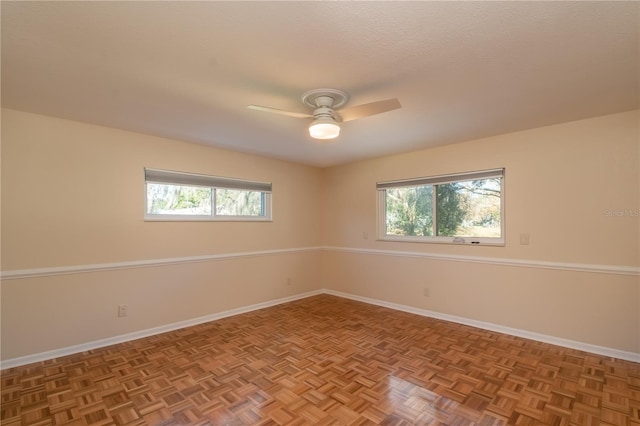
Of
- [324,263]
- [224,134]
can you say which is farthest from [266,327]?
[224,134]

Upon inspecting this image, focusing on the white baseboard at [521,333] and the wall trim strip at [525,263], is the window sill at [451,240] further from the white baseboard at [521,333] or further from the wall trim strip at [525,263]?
the white baseboard at [521,333]

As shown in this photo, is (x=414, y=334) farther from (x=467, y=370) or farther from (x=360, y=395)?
(x=360, y=395)

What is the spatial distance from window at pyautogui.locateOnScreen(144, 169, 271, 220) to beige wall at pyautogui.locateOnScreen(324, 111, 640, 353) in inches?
86.0

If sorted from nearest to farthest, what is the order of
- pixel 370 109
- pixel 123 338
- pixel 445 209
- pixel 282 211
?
pixel 370 109 → pixel 123 338 → pixel 445 209 → pixel 282 211

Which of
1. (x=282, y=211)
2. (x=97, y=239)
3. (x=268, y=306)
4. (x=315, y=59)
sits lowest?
(x=268, y=306)

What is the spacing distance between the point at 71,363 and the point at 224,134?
2635 mm

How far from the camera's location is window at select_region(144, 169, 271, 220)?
358 centimetres

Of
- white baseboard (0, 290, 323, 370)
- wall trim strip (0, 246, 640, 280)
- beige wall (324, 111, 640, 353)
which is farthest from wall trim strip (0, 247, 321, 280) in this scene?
beige wall (324, 111, 640, 353)

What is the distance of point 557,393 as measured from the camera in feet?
7.37

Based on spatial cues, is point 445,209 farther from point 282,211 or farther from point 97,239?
point 97,239

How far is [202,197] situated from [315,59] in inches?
109

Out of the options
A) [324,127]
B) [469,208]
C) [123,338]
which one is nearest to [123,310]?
[123,338]

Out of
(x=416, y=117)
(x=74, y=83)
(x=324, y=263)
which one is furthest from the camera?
(x=324, y=263)

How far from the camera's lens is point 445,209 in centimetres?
408
